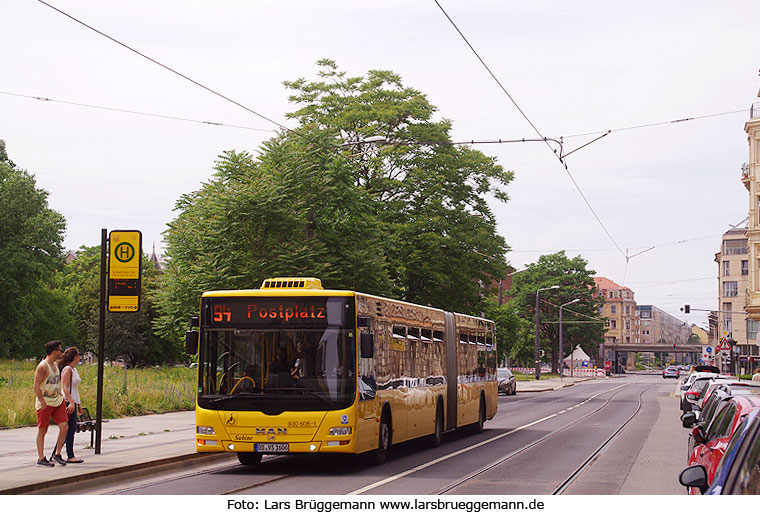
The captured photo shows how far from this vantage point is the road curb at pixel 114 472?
479 inches

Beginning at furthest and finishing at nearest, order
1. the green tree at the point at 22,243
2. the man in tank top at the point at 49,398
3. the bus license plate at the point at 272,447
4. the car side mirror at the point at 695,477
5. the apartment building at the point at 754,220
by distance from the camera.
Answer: the green tree at the point at 22,243
the apartment building at the point at 754,220
the bus license plate at the point at 272,447
the man in tank top at the point at 49,398
the car side mirror at the point at 695,477

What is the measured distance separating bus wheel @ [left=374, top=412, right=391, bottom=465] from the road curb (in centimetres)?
289

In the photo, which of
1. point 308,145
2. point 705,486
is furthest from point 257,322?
point 308,145

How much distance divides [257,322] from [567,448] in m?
7.78

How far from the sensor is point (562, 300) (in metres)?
115

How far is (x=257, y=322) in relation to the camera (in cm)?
1577

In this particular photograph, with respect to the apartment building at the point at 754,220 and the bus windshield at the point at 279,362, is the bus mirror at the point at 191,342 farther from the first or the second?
the apartment building at the point at 754,220

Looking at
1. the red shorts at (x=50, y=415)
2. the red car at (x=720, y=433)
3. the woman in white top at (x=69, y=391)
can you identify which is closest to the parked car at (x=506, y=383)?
the woman in white top at (x=69, y=391)

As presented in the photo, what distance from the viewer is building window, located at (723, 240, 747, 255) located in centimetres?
13875

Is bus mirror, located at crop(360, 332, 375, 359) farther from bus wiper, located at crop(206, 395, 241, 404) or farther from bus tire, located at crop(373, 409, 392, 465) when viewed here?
bus wiper, located at crop(206, 395, 241, 404)

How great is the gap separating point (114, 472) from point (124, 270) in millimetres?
3643

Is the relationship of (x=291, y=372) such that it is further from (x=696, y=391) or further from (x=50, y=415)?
(x=696, y=391)

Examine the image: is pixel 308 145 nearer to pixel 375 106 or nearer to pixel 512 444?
pixel 512 444

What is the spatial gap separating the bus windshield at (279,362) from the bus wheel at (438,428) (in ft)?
19.5
